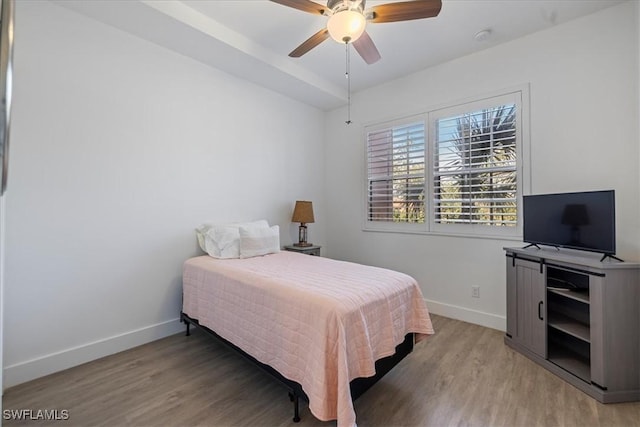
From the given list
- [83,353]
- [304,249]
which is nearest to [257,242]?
[304,249]

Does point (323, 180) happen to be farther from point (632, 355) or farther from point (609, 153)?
point (632, 355)

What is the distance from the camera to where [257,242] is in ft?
9.55

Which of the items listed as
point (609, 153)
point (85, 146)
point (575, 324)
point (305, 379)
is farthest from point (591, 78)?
point (85, 146)

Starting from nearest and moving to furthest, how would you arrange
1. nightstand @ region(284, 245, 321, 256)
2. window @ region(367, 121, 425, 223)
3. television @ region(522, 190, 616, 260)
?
television @ region(522, 190, 616, 260), window @ region(367, 121, 425, 223), nightstand @ region(284, 245, 321, 256)

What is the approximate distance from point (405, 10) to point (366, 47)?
0.44 meters

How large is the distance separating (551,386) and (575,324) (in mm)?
522

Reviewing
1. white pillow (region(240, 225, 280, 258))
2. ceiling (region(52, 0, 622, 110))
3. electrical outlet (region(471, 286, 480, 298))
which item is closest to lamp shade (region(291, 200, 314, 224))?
white pillow (region(240, 225, 280, 258))

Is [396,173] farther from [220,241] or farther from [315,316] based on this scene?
[315,316]

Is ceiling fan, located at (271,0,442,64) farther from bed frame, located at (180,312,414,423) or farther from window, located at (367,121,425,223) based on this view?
bed frame, located at (180,312,414,423)

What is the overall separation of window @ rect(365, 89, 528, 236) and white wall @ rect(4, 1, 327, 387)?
1.85 meters

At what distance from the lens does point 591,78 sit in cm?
238

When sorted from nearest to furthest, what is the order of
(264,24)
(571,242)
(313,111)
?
(571,242) < (264,24) < (313,111)

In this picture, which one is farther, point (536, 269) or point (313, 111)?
point (313, 111)

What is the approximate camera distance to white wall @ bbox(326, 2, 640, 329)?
2248 millimetres
